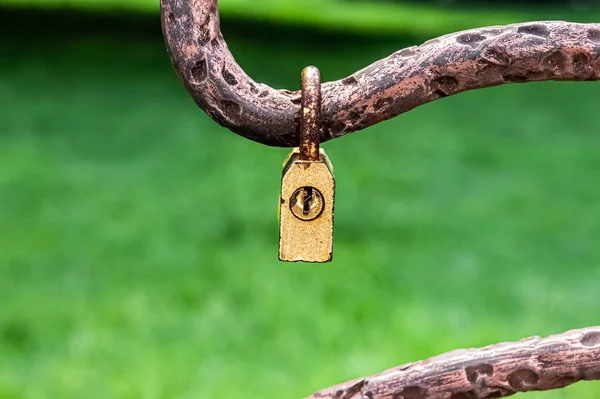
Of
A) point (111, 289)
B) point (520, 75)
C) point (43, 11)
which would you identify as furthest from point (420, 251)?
point (43, 11)

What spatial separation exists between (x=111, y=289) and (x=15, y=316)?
1.28ft

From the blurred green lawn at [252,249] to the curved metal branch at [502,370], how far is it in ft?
7.01

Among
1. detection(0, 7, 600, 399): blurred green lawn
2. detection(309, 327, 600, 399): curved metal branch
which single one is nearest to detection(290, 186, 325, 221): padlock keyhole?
detection(309, 327, 600, 399): curved metal branch

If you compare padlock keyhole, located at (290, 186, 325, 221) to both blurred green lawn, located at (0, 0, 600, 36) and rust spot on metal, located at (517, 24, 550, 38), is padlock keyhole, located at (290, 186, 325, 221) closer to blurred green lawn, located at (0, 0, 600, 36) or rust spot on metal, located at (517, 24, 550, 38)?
rust spot on metal, located at (517, 24, 550, 38)

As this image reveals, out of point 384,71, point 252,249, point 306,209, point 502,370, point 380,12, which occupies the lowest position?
point 502,370

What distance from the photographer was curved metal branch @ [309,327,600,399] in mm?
874

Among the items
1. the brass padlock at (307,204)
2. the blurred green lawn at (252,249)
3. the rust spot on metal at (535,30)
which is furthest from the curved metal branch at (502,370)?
the blurred green lawn at (252,249)

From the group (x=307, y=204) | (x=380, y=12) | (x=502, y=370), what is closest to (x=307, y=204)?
(x=307, y=204)

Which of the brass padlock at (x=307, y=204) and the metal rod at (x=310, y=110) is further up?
the metal rod at (x=310, y=110)

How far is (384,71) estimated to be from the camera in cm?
80

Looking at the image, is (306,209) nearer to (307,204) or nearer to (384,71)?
(307,204)

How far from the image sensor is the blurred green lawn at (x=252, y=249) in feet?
10.5

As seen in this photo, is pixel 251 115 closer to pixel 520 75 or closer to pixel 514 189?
pixel 520 75

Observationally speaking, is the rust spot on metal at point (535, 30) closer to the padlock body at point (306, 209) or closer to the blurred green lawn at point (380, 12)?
the padlock body at point (306, 209)
